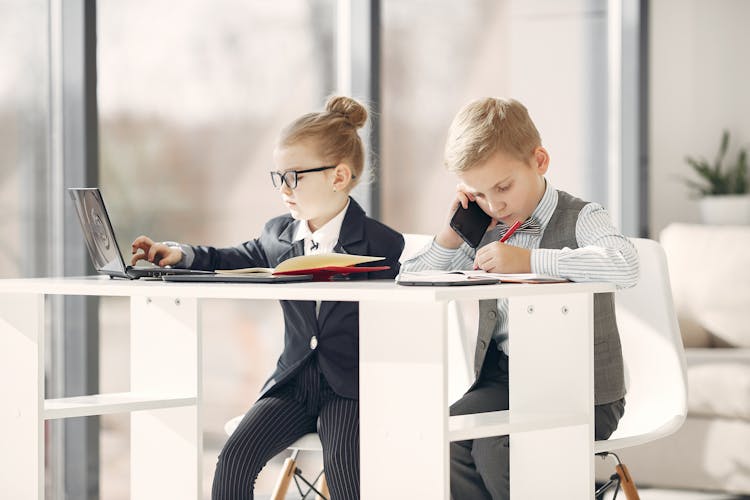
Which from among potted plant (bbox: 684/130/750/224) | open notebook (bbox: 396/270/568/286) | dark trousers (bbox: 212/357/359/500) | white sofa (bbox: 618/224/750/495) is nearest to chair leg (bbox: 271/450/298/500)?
dark trousers (bbox: 212/357/359/500)

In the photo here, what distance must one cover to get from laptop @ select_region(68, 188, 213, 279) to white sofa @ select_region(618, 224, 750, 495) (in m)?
1.98

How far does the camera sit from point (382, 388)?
1546mm

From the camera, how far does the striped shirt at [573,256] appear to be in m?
1.71

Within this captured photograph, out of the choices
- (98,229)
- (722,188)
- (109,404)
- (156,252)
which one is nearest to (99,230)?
(98,229)

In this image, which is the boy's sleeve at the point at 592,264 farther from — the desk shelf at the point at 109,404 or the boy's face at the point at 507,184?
the desk shelf at the point at 109,404

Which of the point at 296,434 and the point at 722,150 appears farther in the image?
the point at 722,150

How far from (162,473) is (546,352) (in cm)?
78

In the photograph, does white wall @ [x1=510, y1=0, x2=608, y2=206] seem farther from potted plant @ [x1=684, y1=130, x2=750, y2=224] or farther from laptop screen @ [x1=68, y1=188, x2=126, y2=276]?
laptop screen @ [x1=68, y1=188, x2=126, y2=276]

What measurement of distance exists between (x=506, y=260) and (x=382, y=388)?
13.0 inches

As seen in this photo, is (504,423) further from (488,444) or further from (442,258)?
(442,258)

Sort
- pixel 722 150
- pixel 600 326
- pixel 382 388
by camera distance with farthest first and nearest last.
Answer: pixel 722 150 → pixel 600 326 → pixel 382 388

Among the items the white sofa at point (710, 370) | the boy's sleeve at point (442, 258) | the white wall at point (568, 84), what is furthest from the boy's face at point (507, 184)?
the white wall at point (568, 84)

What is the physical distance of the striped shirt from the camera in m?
1.71

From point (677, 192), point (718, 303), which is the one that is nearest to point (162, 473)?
point (718, 303)
